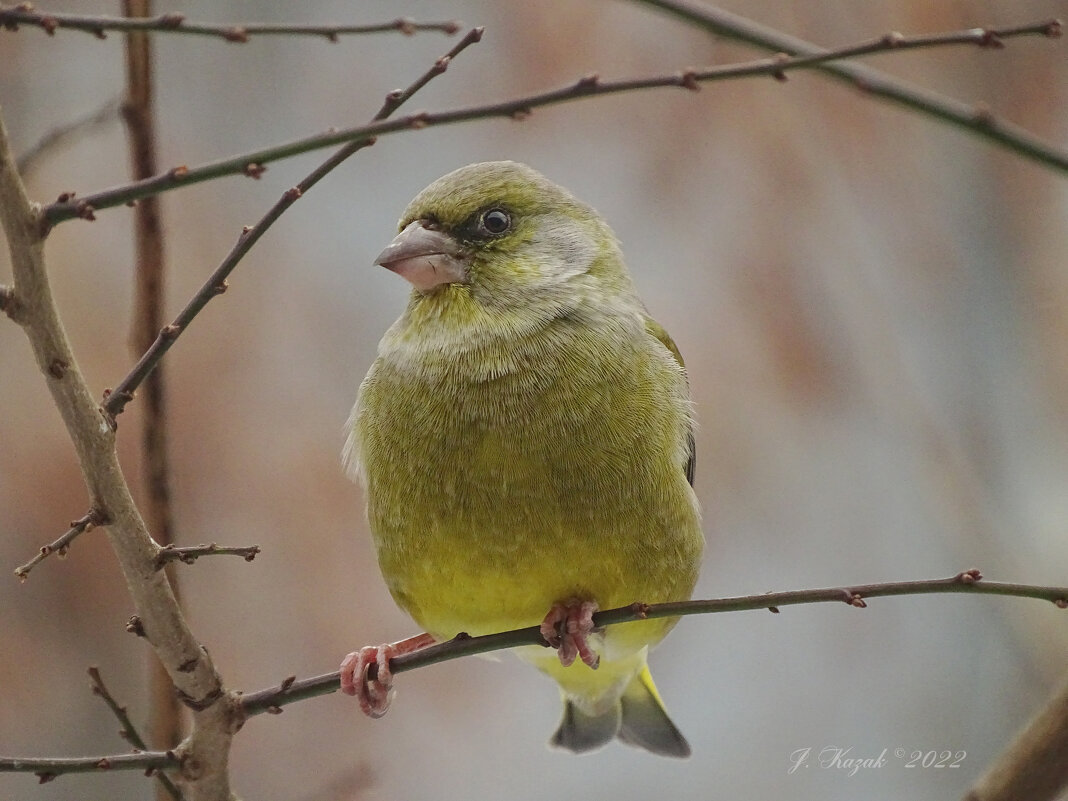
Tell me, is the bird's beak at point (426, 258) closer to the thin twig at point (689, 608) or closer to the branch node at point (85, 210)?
the thin twig at point (689, 608)

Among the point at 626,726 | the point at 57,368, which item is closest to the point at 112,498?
the point at 57,368

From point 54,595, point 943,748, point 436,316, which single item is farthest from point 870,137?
point 54,595

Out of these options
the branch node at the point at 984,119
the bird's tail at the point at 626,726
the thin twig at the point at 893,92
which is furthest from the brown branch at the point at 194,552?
the bird's tail at the point at 626,726

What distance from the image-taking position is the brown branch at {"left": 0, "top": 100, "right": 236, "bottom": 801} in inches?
70.8

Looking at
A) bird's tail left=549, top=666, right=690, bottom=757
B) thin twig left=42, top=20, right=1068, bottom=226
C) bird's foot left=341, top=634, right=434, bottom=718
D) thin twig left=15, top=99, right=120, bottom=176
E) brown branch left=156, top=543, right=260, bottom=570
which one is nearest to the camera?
thin twig left=42, top=20, right=1068, bottom=226

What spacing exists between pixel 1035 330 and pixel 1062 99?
1.18 metres

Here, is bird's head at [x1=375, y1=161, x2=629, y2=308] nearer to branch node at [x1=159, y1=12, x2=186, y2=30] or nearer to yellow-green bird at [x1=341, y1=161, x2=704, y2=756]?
yellow-green bird at [x1=341, y1=161, x2=704, y2=756]

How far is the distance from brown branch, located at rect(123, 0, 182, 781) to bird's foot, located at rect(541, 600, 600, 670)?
0.87 m

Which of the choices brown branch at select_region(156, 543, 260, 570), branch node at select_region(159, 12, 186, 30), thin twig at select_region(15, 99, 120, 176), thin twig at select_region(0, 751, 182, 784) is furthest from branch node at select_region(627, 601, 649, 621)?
thin twig at select_region(15, 99, 120, 176)

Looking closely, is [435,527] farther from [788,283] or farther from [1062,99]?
[1062,99]

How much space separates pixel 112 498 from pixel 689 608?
100 centimetres

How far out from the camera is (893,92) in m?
2.08

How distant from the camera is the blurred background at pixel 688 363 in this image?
19.5 feet

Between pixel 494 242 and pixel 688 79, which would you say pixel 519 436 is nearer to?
pixel 494 242
